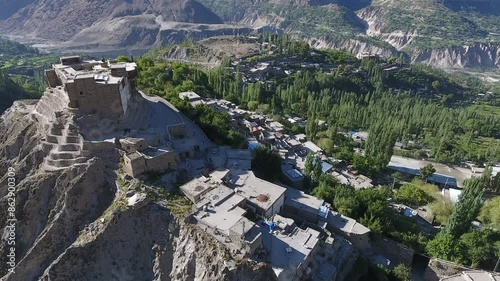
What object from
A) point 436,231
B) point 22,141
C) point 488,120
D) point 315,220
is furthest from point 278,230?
point 488,120

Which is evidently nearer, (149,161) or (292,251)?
(292,251)

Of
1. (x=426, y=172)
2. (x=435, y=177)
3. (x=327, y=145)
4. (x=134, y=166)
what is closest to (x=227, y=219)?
(x=134, y=166)

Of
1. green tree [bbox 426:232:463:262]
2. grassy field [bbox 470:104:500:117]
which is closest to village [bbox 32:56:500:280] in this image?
green tree [bbox 426:232:463:262]

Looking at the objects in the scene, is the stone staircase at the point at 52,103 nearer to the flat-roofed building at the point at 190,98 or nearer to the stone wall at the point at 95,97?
the stone wall at the point at 95,97

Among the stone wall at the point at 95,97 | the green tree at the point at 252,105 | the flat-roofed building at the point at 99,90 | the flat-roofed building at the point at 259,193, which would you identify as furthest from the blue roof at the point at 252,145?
the green tree at the point at 252,105

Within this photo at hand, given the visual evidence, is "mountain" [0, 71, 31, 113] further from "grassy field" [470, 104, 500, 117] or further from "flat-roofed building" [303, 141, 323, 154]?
"grassy field" [470, 104, 500, 117]

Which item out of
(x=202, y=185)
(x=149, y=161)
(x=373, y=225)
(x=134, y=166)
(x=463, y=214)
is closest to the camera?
(x=134, y=166)

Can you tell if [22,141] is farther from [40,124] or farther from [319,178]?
[319,178]

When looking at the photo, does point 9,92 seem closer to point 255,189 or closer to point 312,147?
point 312,147
